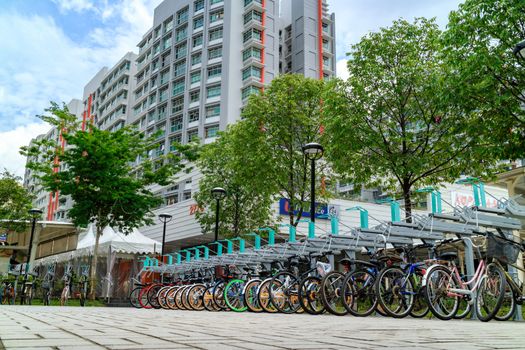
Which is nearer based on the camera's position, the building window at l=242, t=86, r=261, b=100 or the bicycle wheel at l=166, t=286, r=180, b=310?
the bicycle wheel at l=166, t=286, r=180, b=310

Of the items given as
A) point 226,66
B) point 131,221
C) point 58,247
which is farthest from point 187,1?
point 131,221

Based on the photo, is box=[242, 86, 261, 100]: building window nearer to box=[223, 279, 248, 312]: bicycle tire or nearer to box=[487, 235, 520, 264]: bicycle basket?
box=[223, 279, 248, 312]: bicycle tire

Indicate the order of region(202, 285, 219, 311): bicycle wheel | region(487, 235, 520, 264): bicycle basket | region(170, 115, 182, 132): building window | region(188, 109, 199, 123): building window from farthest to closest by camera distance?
region(170, 115, 182, 132): building window, region(188, 109, 199, 123): building window, region(202, 285, 219, 311): bicycle wheel, region(487, 235, 520, 264): bicycle basket

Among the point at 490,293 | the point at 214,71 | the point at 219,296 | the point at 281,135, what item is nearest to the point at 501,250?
the point at 490,293

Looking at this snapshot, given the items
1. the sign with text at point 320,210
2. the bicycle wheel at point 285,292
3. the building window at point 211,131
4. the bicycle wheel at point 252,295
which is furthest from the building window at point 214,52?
the bicycle wheel at point 285,292

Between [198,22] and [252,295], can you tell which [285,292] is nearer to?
[252,295]

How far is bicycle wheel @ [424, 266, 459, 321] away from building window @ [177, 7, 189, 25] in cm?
5255

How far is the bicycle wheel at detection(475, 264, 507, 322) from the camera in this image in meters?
7.12

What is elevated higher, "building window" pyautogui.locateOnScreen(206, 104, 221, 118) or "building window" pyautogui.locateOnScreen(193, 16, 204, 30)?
"building window" pyautogui.locateOnScreen(193, 16, 204, 30)

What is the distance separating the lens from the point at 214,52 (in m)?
50.3

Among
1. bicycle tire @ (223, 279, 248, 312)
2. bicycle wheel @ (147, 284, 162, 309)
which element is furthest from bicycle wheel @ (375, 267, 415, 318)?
bicycle wheel @ (147, 284, 162, 309)

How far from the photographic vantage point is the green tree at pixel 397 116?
15523 mm

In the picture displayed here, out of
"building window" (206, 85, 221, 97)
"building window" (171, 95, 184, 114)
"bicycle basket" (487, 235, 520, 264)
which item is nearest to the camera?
"bicycle basket" (487, 235, 520, 264)

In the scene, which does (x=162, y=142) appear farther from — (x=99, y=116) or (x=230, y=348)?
(x=230, y=348)
